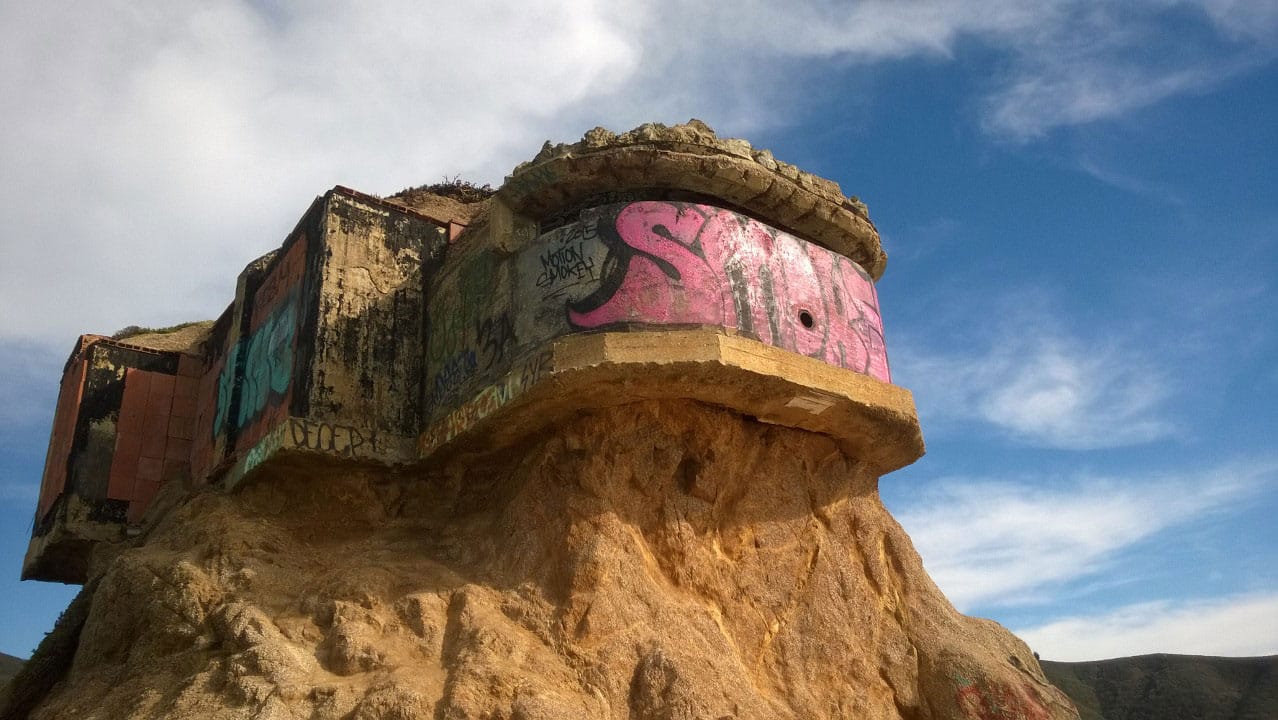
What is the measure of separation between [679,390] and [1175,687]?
30580 mm

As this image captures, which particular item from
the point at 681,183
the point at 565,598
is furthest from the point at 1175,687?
the point at 565,598

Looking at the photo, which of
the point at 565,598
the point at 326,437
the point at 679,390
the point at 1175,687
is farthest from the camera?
the point at 1175,687

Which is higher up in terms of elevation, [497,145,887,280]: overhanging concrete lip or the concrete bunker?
[497,145,887,280]: overhanging concrete lip

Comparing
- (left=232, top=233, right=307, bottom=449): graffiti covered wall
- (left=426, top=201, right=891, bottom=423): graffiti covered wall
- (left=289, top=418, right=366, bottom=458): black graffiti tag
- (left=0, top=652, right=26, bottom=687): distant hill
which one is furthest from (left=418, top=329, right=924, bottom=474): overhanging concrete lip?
(left=0, top=652, right=26, bottom=687): distant hill

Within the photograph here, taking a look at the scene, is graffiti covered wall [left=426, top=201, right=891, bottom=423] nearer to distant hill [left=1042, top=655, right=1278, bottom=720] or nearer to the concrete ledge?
the concrete ledge

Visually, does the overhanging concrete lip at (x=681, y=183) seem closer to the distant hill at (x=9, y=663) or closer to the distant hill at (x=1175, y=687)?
the distant hill at (x=1175, y=687)

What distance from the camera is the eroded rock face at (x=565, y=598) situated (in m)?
8.93

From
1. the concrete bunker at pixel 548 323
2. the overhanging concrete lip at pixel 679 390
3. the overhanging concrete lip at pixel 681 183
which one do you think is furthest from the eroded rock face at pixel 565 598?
the overhanging concrete lip at pixel 681 183

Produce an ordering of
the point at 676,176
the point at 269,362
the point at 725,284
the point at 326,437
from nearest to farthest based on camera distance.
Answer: the point at 725,284 < the point at 676,176 < the point at 326,437 < the point at 269,362

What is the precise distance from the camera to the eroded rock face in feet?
29.3

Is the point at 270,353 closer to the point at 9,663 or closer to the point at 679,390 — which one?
the point at 679,390

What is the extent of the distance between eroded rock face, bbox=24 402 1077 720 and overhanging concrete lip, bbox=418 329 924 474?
0.29 m

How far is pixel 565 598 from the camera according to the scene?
9594 mm

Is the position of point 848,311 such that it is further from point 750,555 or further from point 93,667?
point 93,667
